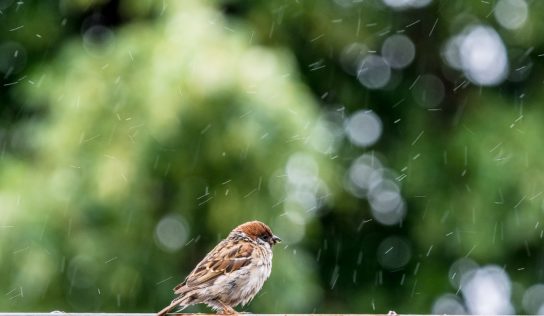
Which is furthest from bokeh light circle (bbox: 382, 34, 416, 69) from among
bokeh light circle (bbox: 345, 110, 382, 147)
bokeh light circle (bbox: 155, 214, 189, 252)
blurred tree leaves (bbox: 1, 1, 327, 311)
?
bokeh light circle (bbox: 155, 214, 189, 252)

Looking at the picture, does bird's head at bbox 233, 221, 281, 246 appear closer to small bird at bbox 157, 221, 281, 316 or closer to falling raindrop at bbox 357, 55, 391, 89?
small bird at bbox 157, 221, 281, 316

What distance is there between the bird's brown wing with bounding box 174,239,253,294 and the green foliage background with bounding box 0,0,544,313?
159cm

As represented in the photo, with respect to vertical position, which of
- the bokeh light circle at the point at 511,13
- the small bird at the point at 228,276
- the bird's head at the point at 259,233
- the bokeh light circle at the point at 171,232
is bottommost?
the bokeh light circle at the point at 171,232

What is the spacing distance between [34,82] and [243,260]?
346 cm

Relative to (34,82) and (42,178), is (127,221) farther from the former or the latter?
(34,82)

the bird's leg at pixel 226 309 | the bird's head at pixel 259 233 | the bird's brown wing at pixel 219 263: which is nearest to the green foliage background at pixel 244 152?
the bird's head at pixel 259 233

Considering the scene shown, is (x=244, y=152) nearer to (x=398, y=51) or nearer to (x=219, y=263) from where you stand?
(x=219, y=263)

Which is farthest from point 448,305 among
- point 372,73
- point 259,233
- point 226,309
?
point 226,309

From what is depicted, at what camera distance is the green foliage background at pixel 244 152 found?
8.07 m

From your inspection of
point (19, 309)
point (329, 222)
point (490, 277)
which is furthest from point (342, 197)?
point (19, 309)

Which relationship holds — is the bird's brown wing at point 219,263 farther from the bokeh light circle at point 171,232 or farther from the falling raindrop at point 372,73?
the falling raindrop at point 372,73

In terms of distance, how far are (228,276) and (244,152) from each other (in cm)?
208

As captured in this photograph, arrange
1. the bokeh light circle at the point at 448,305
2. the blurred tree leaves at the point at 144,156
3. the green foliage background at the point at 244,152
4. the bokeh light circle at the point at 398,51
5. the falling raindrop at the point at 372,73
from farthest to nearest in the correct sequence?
the bokeh light circle at the point at 398,51 < the falling raindrop at the point at 372,73 < the bokeh light circle at the point at 448,305 < the green foliage background at the point at 244,152 < the blurred tree leaves at the point at 144,156

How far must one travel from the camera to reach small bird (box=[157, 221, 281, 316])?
19.9 ft
